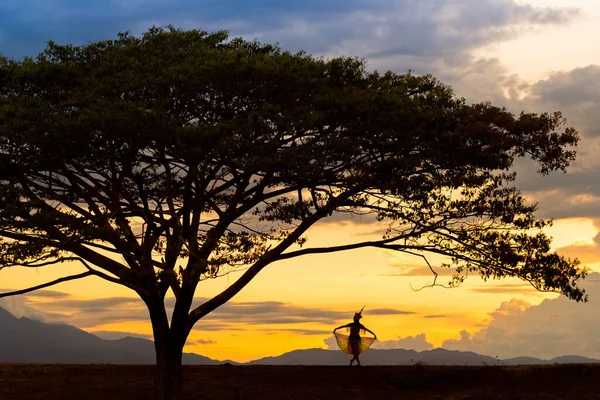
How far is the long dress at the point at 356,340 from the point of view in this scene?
2588cm

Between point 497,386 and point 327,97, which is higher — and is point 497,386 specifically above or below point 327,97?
below

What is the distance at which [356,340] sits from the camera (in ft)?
84.8

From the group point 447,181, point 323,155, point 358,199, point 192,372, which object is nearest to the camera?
point 323,155

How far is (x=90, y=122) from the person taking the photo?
18250 mm

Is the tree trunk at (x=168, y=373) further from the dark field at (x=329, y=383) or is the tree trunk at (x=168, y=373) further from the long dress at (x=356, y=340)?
the long dress at (x=356, y=340)

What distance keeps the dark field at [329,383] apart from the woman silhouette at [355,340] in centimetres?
79

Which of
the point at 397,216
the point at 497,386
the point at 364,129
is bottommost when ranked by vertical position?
the point at 497,386

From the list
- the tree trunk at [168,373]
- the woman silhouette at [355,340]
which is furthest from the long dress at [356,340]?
the tree trunk at [168,373]

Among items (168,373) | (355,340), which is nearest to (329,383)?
(355,340)

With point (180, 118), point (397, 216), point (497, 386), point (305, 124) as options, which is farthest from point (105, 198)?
point (497, 386)

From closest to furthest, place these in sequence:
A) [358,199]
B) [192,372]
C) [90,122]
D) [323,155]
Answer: [90,122] < [323,155] < [358,199] < [192,372]

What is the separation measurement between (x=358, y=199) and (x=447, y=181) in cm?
275

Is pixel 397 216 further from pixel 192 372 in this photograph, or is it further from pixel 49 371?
pixel 49 371

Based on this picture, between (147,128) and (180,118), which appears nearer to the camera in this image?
(147,128)
